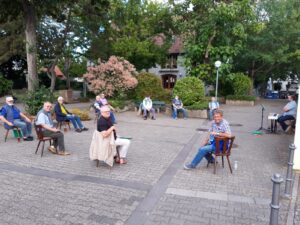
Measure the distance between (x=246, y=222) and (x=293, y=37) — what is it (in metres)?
26.9

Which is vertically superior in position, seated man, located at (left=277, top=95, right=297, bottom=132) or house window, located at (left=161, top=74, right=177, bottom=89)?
house window, located at (left=161, top=74, right=177, bottom=89)

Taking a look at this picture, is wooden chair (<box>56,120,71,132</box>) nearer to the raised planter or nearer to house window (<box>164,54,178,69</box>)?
the raised planter

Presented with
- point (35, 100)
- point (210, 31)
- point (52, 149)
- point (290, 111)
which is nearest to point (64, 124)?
point (35, 100)

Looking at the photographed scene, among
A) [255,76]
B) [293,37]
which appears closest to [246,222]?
[293,37]

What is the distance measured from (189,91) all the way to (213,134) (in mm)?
11305

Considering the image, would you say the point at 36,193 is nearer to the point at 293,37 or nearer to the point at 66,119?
the point at 66,119

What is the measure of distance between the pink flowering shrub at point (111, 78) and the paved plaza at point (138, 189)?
33.9 ft

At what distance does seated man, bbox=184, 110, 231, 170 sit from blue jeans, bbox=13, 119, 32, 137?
5.25m

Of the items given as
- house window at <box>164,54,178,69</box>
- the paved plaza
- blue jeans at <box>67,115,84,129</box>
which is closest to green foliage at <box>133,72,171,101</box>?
blue jeans at <box>67,115,84,129</box>

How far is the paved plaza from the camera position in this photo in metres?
4.36

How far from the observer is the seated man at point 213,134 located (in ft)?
21.3

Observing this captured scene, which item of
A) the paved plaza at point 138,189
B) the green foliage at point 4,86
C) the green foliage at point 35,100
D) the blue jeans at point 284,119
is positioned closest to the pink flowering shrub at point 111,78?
the green foliage at point 35,100

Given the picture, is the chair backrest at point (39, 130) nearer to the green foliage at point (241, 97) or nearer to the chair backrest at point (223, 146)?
the chair backrest at point (223, 146)

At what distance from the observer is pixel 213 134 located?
6.61 m
